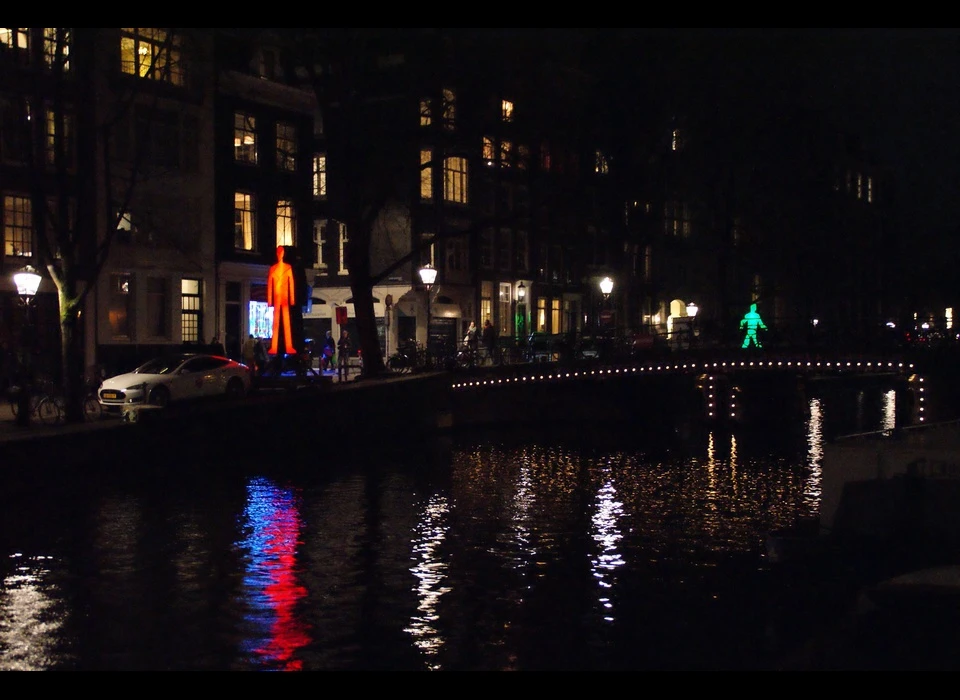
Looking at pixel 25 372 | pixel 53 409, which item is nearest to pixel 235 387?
pixel 25 372

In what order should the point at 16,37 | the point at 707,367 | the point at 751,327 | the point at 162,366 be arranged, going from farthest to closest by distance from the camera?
the point at 751,327 → the point at 707,367 → the point at 16,37 → the point at 162,366

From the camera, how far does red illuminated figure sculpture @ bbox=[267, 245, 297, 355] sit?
3506 centimetres

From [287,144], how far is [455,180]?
13116 millimetres

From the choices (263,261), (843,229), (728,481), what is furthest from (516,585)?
(843,229)

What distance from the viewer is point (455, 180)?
67.2m

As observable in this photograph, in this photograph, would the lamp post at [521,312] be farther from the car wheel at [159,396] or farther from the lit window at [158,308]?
the car wheel at [159,396]

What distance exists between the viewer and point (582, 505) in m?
25.2

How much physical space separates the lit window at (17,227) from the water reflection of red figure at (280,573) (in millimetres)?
Result: 20311

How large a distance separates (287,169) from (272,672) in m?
46.0

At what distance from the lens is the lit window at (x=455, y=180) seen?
66.1m

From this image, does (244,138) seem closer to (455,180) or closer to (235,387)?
(455,180)

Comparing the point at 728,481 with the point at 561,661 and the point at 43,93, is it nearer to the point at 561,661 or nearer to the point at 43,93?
the point at 561,661

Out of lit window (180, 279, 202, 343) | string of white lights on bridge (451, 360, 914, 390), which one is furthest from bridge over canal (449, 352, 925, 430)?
lit window (180, 279, 202, 343)

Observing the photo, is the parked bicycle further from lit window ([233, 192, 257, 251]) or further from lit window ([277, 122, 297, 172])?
lit window ([277, 122, 297, 172])
